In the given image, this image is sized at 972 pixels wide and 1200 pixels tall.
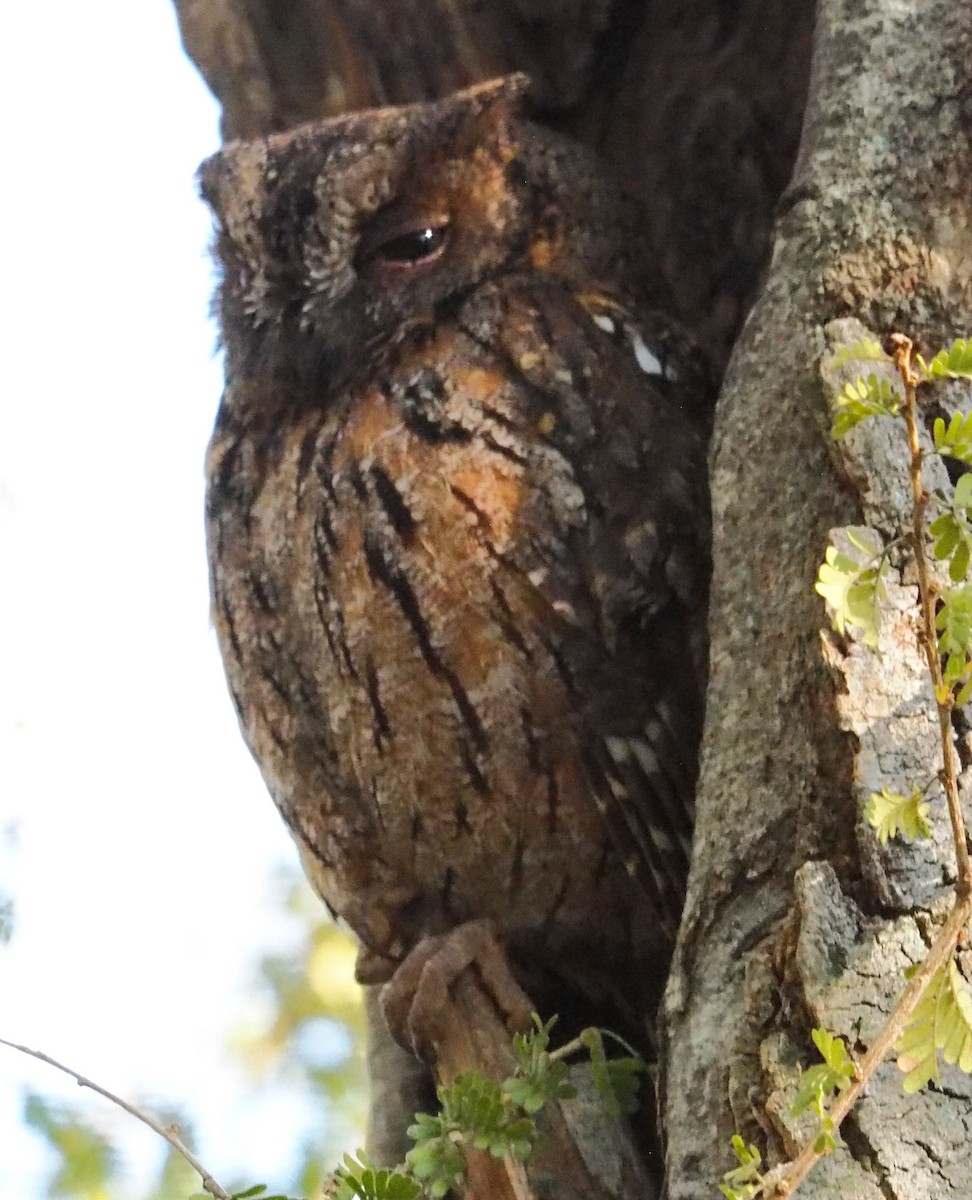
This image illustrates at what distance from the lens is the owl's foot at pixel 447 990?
155 centimetres

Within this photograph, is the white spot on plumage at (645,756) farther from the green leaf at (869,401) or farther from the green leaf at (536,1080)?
the green leaf at (869,401)

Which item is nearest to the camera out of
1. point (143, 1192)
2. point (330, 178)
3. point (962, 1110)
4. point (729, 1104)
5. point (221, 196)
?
point (962, 1110)

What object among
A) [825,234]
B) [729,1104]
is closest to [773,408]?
[825,234]

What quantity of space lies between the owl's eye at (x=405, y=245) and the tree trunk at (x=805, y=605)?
0.38 m

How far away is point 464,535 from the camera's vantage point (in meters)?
1.68

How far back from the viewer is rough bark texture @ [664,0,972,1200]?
1.04m

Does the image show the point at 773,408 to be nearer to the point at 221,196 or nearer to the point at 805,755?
the point at 805,755

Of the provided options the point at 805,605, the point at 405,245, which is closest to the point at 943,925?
the point at 805,605

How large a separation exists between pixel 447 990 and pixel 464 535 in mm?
484

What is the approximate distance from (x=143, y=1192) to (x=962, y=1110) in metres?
1.81

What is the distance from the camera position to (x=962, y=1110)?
3.26ft

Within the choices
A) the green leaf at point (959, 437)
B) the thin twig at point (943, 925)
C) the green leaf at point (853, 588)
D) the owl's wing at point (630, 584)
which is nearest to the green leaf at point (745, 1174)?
the thin twig at point (943, 925)

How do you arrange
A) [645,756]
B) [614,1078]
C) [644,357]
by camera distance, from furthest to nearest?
1. [644,357]
2. [645,756]
3. [614,1078]

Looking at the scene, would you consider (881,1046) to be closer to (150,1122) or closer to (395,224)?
(150,1122)
